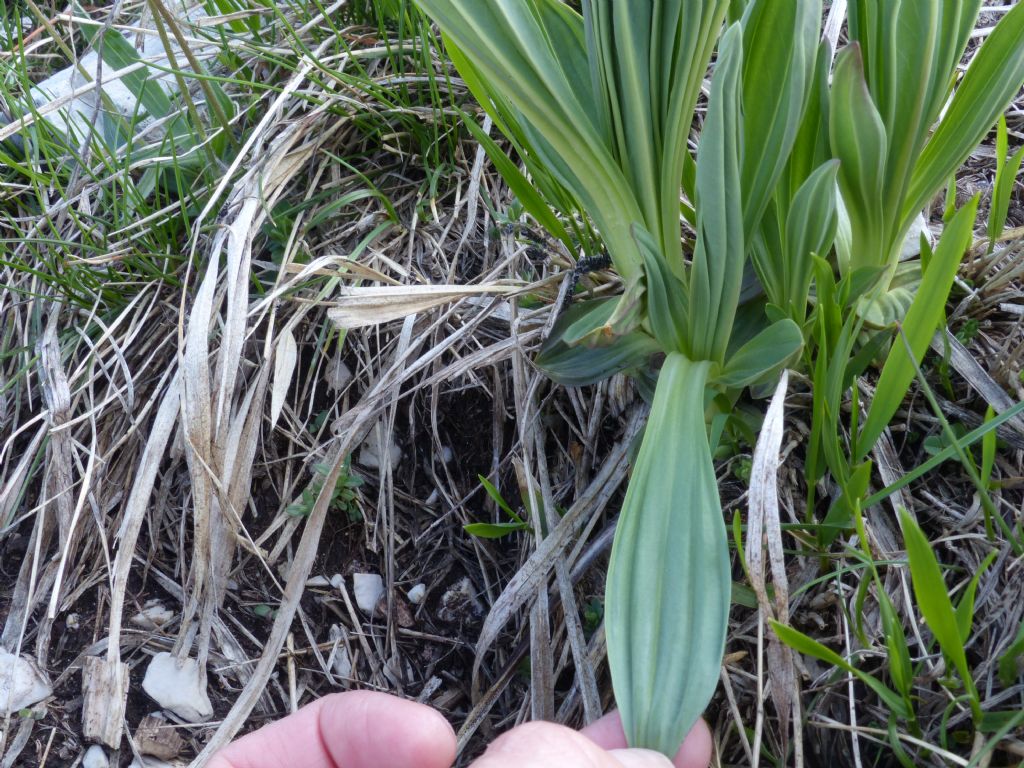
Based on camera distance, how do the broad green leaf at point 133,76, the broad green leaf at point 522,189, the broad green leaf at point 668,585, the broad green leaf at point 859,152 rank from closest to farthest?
the broad green leaf at point 668,585 < the broad green leaf at point 859,152 < the broad green leaf at point 522,189 < the broad green leaf at point 133,76

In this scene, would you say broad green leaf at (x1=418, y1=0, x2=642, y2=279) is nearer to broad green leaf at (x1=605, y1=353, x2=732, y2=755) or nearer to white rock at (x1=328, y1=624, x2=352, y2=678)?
broad green leaf at (x1=605, y1=353, x2=732, y2=755)

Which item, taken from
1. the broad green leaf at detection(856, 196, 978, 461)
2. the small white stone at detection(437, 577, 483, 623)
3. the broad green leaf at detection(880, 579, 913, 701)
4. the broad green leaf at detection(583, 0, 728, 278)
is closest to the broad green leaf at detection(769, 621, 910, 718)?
the broad green leaf at detection(880, 579, 913, 701)

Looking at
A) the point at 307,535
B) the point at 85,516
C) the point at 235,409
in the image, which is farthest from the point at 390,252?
the point at 85,516

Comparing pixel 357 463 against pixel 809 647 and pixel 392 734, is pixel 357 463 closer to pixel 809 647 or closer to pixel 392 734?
Result: pixel 392 734

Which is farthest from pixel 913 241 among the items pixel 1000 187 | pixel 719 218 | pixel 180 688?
pixel 180 688

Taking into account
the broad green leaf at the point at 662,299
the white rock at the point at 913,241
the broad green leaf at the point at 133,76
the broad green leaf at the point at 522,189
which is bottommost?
the white rock at the point at 913,241

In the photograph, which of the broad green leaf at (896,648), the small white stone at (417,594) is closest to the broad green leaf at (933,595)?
the broad green leaf at (896,648)

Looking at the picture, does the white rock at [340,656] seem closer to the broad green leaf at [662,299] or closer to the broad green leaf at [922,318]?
the broad green leaf at [662,299]

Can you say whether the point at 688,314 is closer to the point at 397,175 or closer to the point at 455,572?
the point at 455,572
